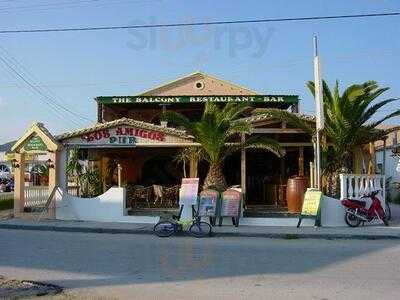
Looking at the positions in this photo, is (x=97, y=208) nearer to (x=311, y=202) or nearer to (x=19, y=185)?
(x=19, y=185)

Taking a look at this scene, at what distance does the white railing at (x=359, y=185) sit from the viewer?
61.5ft

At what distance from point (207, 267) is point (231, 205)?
7.70 metres

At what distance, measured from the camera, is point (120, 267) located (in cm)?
1090

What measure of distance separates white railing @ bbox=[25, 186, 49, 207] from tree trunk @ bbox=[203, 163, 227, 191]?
595cm

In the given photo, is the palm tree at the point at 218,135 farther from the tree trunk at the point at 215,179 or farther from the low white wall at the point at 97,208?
the low white wall at the point at 97,208

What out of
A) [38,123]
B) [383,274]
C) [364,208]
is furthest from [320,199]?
[38,123]

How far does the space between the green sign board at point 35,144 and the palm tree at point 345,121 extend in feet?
25.6

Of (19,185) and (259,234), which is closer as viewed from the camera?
(259,234)

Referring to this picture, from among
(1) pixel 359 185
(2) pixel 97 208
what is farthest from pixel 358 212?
(2) pixel 97 208

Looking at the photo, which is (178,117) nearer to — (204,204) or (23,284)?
(204,204)

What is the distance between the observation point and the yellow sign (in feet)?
59.1

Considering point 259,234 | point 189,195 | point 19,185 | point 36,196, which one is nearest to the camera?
point 259,234

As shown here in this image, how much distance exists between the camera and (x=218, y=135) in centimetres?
1942

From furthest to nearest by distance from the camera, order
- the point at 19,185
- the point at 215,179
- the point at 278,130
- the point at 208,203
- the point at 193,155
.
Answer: the point at 19,185, the point at 278,130, the point at 193,155, the point at 215,179, the point at 208,203
